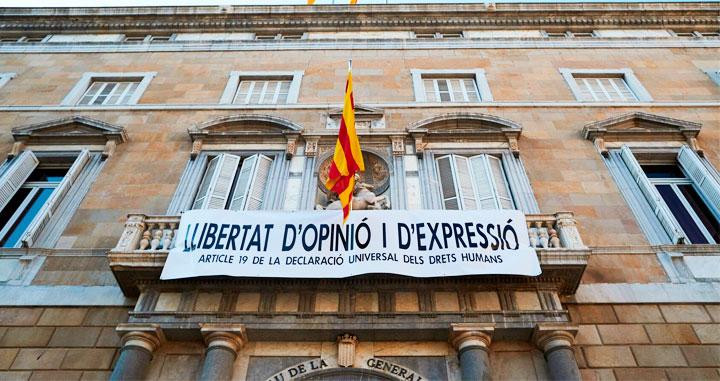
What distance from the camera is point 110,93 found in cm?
1577

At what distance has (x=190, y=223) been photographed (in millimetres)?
9664

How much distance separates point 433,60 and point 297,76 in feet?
14.1

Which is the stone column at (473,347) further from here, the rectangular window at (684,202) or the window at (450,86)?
the window at (450,86)

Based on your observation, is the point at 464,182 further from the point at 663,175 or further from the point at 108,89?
the point at 108,89

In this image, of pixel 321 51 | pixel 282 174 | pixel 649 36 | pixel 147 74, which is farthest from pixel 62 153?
pixel 649 36

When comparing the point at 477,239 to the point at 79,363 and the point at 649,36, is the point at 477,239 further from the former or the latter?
the point at 649,36

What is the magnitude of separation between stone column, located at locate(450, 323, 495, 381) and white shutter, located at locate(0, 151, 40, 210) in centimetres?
1023

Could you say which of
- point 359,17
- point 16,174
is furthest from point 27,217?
point 359,17

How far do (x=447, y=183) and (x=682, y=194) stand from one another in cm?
541

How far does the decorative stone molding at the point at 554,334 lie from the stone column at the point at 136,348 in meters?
6.20

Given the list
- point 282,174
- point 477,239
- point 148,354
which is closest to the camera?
point 148,354

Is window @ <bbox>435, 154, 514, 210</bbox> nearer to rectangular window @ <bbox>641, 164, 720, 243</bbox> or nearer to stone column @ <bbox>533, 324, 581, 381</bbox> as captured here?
stone column @ <bbox>533, 324, 581, 381</bbox>

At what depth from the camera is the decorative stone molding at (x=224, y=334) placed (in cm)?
851

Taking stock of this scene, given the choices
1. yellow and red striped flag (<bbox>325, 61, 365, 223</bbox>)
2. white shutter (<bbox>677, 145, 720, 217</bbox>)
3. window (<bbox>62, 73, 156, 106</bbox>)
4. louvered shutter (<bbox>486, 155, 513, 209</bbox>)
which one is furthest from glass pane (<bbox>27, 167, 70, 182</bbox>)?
white shutter (<bbox>677, 145, 720, 217</bbox>)
